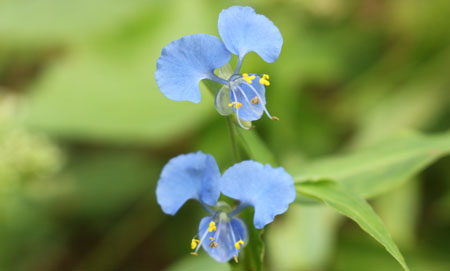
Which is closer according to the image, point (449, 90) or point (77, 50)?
point (449, 90)

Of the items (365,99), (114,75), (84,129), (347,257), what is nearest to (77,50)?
(114,75)

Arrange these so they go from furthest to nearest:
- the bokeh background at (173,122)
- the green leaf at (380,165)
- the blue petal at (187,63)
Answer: the bokeh background at (173,122) < the green leaf at (380,165) < the blue petal at (187,63)

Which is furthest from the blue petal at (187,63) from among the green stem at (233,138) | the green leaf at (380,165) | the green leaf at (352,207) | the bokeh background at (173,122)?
the bokeh background at (173,122)

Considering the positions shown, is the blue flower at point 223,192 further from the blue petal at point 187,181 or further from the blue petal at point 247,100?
the blue petal at point 247,100

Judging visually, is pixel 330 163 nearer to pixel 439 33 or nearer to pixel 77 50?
pixel 439 33

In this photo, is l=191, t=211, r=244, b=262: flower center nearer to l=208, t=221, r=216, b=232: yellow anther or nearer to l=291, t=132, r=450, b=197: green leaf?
l=208, t=221, r=216, b=232: yellow anther

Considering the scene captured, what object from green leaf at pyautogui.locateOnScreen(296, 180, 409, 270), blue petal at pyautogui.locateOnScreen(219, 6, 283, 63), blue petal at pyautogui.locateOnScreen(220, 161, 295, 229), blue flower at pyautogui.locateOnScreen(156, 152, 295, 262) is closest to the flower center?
blue flower at pyautogui.locateOnScreen(156, 152, 295, 262)
